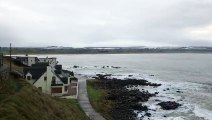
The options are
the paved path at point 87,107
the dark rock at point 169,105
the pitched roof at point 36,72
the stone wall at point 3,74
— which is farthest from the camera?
the dark rock at point 169,105

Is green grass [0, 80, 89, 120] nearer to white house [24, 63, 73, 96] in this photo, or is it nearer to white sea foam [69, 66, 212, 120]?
white house [24, 63, 73, 96]

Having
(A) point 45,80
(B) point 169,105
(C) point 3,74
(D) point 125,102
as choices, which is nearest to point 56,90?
(A) point 45,80

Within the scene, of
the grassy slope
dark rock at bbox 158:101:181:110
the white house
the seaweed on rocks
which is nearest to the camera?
the grassy slope

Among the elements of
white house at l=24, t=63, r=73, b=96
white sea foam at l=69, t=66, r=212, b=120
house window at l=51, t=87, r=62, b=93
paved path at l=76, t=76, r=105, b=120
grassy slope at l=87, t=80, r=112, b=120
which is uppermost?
white house at l=24, t=63, r=73, b=96

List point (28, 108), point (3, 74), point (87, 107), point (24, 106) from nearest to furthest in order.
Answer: point (24, 106)
point (28, 108)
point (3, 74)
point (87, 107)

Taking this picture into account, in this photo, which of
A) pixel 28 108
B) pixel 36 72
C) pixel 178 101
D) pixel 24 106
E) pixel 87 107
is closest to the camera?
pixel 24 106

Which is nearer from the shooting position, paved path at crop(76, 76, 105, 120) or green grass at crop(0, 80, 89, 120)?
green grass at crop(0, 80, 89, 120)

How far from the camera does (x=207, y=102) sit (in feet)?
218

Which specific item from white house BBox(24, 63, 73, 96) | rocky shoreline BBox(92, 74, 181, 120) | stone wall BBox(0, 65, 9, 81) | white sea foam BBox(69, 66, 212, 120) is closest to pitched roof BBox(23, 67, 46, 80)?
white house BBox(24, 63, 73, 96)

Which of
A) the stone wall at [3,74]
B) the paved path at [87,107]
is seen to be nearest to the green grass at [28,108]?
the stone wall at [3,74]

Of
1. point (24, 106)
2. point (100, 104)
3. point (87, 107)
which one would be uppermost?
point (24, 106)

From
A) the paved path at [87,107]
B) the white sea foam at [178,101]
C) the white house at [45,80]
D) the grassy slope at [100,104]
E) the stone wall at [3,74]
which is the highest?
the stone wall at [3,74]

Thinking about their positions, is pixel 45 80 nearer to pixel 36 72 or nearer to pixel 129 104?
pixel 36 72

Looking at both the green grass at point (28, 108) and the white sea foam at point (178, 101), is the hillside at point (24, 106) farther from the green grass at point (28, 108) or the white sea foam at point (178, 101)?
the white sea foam at point (178, 101)
